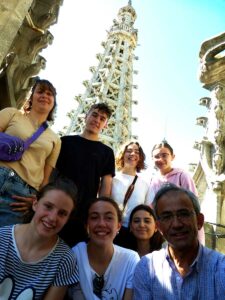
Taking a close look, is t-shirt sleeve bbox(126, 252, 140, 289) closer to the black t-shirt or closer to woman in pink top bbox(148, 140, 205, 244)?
the black t-shirt

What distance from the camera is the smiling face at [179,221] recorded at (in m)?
2.12

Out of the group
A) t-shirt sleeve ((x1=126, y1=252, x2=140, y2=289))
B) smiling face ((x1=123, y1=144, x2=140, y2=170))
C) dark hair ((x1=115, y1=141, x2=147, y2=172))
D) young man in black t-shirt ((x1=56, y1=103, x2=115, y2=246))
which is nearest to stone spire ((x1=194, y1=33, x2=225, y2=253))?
dark hair ((x1=115, y1=141, x2=147, y2=172))

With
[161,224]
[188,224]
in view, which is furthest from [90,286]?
[188,224]

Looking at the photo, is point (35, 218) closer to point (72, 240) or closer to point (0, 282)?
point (0, 282)

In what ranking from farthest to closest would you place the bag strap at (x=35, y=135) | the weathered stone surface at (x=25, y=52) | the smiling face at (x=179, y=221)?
the weathered stone surface at (x=25, y=52) < the bag strap at (x=35, y=135) < the smiling face at (x=179, y=221)

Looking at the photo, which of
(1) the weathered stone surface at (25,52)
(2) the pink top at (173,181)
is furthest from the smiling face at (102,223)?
(1) the weathered stone surface at (25,52)

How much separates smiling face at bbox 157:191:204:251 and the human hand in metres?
1.08

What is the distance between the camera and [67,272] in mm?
2359

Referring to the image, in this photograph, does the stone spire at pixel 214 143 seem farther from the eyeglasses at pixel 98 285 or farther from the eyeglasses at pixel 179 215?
the eyeglasses at pixel 179 215

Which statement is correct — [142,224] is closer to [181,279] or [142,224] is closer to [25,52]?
[181,279]

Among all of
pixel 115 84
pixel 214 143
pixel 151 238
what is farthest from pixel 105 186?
pixel 115 84

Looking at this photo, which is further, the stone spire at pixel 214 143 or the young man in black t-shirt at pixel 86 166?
the stone spire at pixel 214 143

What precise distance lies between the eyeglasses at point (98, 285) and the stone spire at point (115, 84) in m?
38.7

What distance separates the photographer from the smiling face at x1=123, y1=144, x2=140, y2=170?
12.7ft
